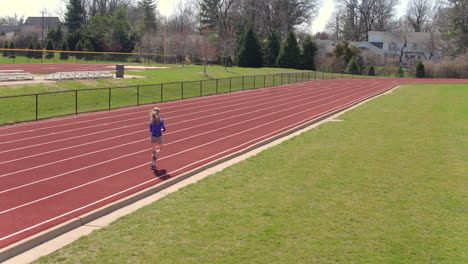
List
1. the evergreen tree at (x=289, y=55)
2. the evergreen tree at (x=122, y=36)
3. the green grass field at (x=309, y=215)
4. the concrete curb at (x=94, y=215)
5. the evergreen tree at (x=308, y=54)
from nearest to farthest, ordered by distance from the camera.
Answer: the green grass field at (x=309, y=215), the concrete curb at (x=94, y=215), the evergreen tree at (x=289, y=55), the evergreen tree at (x=308, y=54), the evergreen tree at (x=122, y=36)

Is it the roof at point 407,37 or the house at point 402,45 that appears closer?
the house at point 402,45

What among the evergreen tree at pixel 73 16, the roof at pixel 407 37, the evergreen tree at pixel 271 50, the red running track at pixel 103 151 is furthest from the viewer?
the roof at pixel 407 37

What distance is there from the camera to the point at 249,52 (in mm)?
80562

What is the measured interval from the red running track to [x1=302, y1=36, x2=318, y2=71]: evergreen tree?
170 feet

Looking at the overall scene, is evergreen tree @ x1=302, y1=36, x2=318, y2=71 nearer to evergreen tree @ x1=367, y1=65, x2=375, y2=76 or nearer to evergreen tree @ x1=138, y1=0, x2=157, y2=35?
evergreen tree @ x1=367, y1=65, x2=375, y2=76

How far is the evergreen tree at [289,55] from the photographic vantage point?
81938 millimetres

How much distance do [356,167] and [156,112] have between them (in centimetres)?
614

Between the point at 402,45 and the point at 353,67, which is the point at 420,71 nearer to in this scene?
the point at 353,67

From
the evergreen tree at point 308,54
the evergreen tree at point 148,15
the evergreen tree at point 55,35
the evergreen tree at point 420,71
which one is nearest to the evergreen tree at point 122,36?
the evergreen tree at point 55,35

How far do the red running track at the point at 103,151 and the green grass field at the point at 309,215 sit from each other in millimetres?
1544

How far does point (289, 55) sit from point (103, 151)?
6759 centimetres

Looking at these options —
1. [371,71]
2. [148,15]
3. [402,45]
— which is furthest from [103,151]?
[402,45]

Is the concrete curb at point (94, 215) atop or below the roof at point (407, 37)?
below

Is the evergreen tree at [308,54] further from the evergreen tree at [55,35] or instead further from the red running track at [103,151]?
the red running track at [103,151]
